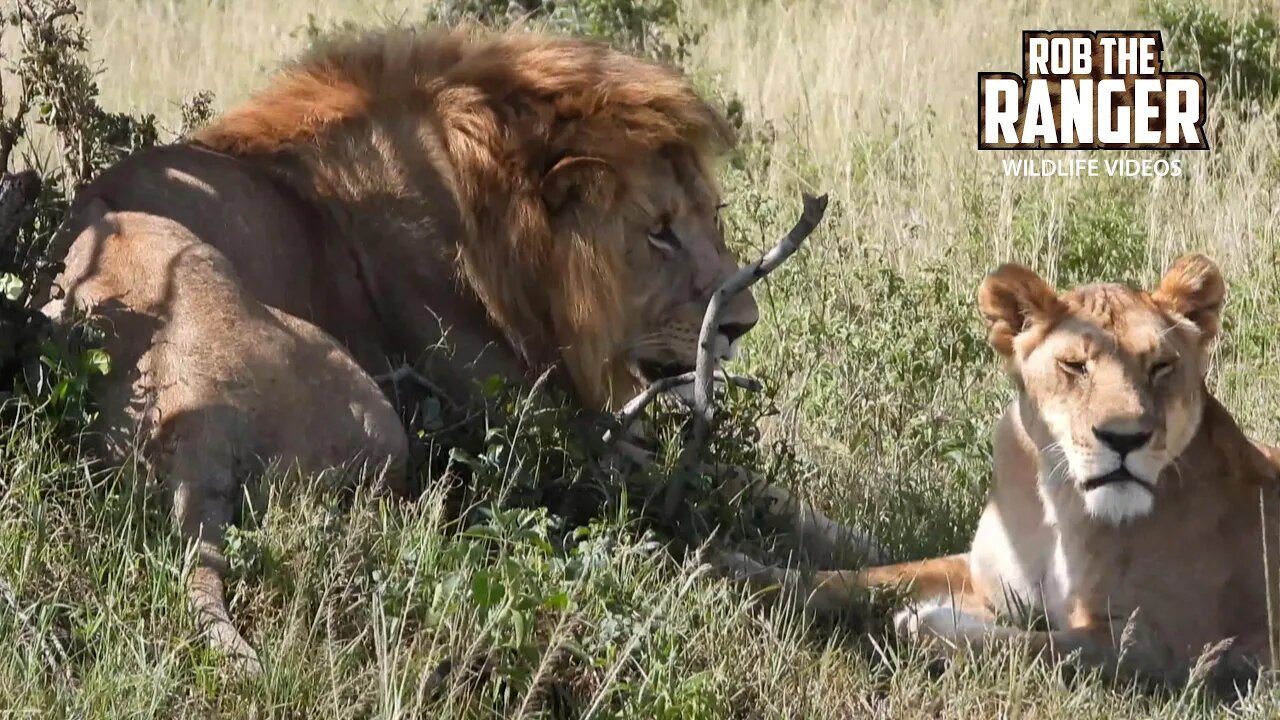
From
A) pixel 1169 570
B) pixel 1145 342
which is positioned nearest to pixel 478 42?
pixel 1145 342

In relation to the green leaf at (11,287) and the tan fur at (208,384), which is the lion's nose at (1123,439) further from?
the green leaf at (11,287)

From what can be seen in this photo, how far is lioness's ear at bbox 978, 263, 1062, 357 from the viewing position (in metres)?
4.54

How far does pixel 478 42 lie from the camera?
521cm

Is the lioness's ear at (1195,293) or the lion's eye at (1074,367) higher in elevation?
the lioness's ear at (1195,293)

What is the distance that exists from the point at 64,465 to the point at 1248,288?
495cm

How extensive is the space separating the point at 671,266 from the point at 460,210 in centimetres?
62

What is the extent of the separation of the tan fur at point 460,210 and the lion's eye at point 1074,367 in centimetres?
91

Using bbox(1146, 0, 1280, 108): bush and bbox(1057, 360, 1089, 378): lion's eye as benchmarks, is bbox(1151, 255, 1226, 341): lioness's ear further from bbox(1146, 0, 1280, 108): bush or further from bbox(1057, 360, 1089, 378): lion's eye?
bbox(1146, 0, 1280, 108): bush

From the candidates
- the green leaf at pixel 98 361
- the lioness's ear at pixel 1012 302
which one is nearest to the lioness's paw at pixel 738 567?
the lioness's ear at pixel 1012 302

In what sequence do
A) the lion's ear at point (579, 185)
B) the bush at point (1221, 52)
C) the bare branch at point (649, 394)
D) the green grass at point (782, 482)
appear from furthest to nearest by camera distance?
1. the bush at point (1221, 52)
2. the lion's ear at point (579, 185)
3. the bare branch at point (649, 394)
4. the green grass at point (782, 482)

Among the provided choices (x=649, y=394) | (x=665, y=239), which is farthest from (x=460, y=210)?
(x=649, y=394)

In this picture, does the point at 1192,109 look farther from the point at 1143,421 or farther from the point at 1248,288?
the point at 1143,421

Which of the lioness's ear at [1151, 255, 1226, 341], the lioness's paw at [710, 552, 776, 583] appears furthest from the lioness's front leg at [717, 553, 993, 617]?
the lioness's ear at [1151, 255, 1226, 341]

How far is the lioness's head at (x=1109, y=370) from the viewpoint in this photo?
4.23 metres
